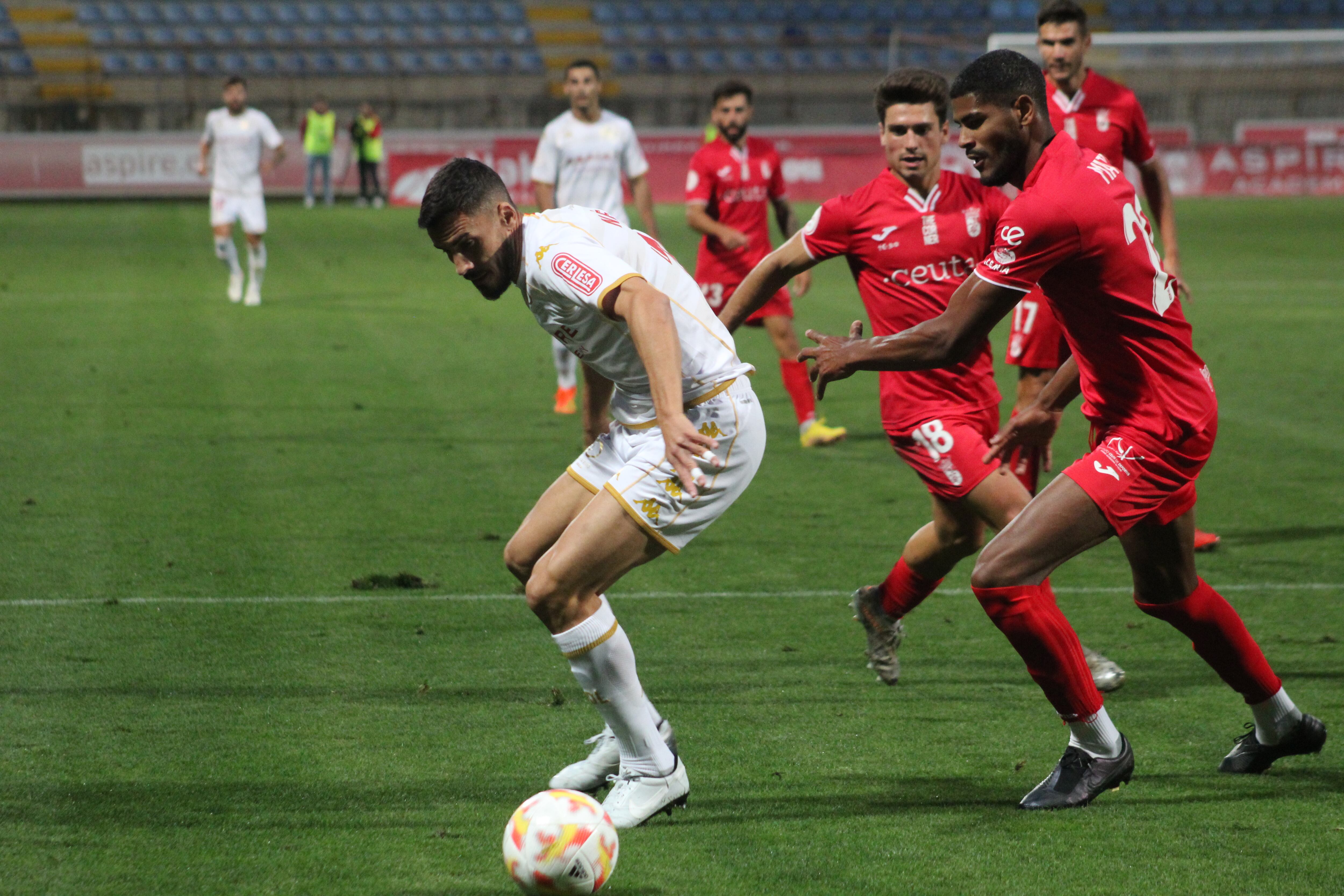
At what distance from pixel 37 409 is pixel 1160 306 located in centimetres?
853

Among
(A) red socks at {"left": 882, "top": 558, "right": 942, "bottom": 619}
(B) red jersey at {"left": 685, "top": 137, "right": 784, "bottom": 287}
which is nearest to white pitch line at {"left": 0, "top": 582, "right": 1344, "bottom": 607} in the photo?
(A) red socks at {"left": 882, "top": 558, "right": 942, "bottom": 619}

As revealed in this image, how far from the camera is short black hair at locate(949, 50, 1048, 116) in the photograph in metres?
3.79

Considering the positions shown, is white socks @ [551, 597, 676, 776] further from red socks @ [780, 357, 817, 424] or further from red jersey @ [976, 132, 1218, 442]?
red socks @ [780, 357, 817, 424]

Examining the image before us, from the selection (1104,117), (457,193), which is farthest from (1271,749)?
(1104,117)

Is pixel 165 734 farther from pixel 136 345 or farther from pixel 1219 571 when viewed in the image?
pixel 136 345

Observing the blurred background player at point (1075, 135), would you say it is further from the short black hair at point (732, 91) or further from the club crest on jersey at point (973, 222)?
A: the short black hair at point (732, 91)

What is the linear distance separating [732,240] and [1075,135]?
303 cm

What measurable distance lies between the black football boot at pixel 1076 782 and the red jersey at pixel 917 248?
1456mm

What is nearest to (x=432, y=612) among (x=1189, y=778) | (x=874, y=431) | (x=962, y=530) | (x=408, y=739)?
(x=408, y=739)

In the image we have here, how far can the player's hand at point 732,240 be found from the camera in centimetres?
945

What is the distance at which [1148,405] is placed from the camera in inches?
155

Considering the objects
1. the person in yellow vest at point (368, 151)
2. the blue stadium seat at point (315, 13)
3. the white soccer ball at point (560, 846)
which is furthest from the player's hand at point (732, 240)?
the blue stadium seat at point (315, 13)

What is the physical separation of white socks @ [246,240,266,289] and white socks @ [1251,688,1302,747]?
13468 mm

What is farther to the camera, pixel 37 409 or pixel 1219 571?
pixel 37 409
